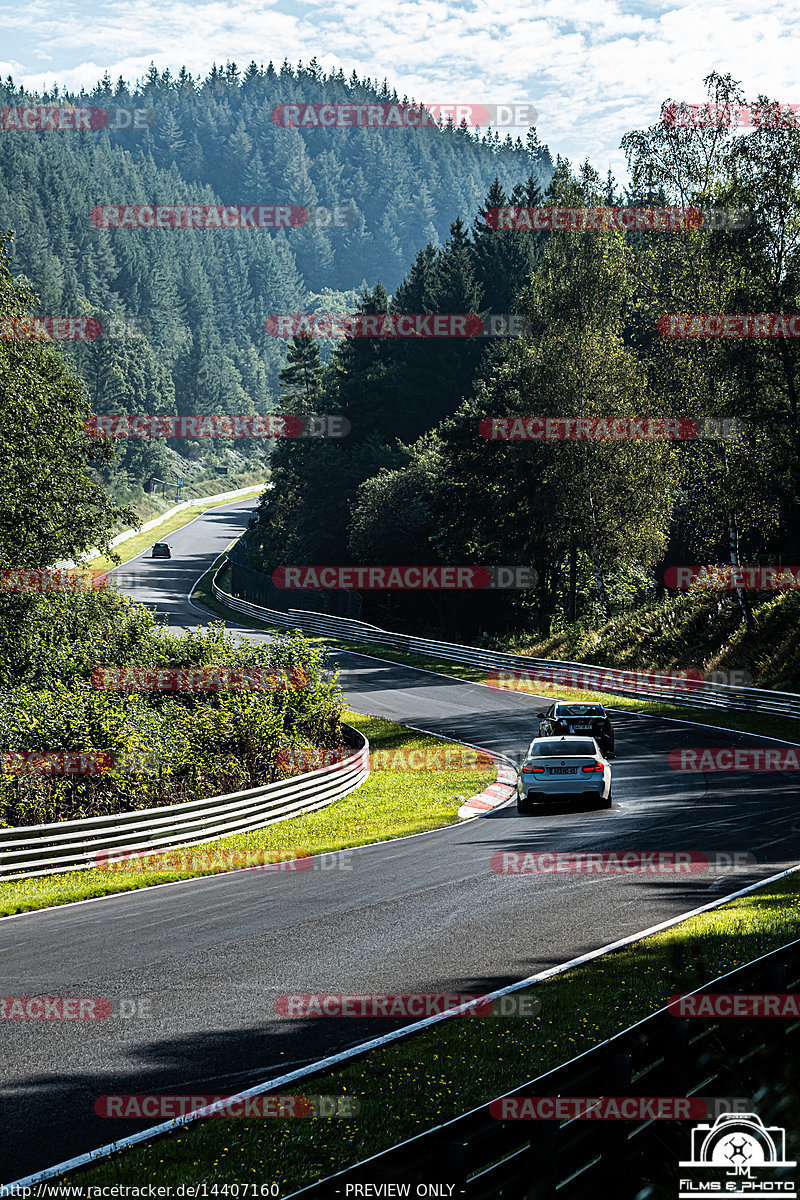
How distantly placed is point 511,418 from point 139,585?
33.8 meters

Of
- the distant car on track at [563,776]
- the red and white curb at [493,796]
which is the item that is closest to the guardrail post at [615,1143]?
the distant car on track at [563,776]

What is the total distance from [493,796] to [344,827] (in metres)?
4.47

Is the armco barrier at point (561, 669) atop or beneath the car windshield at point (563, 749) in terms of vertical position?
beneath

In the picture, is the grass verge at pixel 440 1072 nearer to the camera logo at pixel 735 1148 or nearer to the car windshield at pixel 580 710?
the camera logo at pixel 735 1148

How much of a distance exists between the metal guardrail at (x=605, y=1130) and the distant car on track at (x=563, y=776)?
43.0 ft

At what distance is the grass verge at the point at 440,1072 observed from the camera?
5.82 meters

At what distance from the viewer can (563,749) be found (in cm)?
1994

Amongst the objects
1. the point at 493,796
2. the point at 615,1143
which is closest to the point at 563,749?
the point at 493,796

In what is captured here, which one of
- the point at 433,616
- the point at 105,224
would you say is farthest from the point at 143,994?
the point at 105,224

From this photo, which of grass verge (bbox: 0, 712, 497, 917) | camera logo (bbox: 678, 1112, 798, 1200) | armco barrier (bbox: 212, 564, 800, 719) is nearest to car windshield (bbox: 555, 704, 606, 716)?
grass verge (bbox: 0, 712, 497, 917)

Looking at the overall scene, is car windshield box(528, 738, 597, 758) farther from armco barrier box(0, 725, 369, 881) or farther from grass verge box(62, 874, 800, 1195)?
grass verge box(62, 874, 800, 1195)

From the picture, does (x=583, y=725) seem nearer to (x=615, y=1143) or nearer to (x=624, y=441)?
(x=615, y=1143)

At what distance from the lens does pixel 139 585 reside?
72625 mm

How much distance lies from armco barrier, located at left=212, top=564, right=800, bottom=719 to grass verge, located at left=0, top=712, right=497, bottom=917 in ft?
29.4
